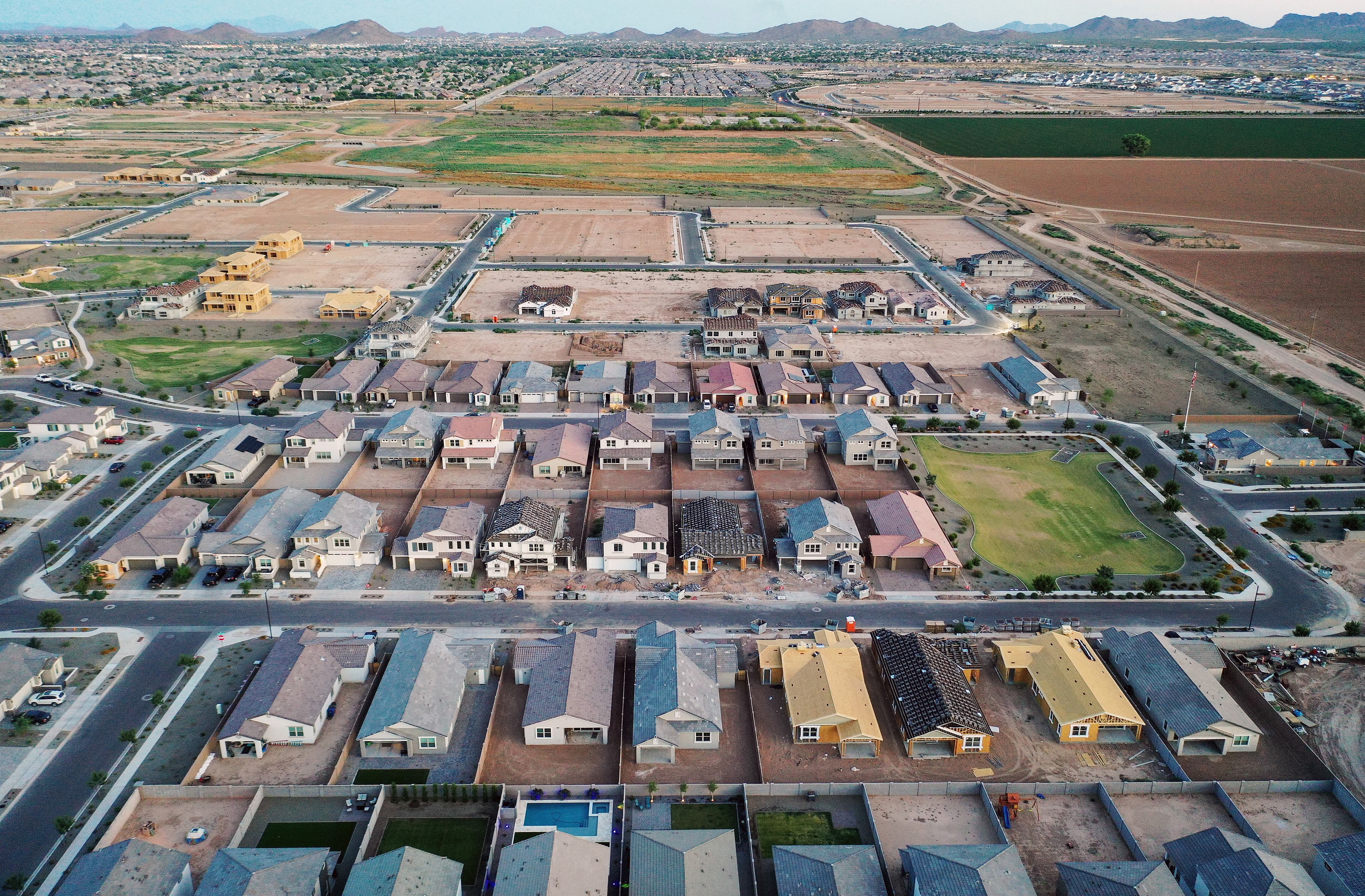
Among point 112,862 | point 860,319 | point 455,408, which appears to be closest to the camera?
point 112,862

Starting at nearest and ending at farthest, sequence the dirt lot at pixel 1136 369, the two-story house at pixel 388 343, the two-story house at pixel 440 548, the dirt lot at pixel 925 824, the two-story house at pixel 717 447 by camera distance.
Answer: the dirt lot at pixel 925 824 → the two-story house at pixel 440 548 → the two-story house at pixel 717 447 → the dirt lot at pixel 1136 369 → the two-story house at pixel 388 343

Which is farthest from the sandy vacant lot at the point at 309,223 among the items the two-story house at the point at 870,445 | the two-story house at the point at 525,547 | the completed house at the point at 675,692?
the completed house at the point at 675,692

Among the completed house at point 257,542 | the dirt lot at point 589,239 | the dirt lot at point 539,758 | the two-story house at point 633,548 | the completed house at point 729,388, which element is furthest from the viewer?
the dirt lot at point 589,239

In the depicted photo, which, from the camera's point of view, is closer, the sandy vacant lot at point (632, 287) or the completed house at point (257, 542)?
the completed house at point (257, 542)

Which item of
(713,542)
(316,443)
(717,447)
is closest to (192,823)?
(713,542)

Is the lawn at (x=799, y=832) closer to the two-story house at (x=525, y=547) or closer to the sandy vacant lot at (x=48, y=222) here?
the two-story house at (x=525, y=547)

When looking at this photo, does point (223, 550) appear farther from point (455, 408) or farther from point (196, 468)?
point (455, 408)

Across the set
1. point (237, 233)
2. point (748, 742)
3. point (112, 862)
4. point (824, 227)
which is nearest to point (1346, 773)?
point (748, 742)
